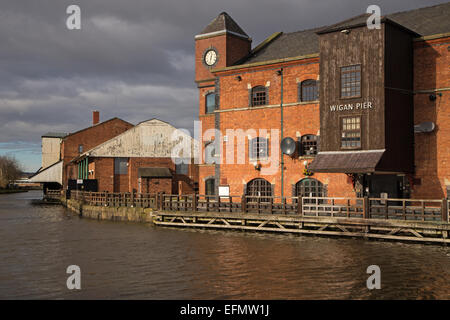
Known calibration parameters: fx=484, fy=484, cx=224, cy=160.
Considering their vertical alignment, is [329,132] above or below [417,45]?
below

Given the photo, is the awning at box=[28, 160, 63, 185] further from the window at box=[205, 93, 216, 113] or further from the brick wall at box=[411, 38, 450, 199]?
the brick wall at box=[411, 38, 450, 199]

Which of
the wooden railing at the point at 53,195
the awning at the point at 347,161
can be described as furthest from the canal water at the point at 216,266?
Result: the wooden railing at the point at 53,195

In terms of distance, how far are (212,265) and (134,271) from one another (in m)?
2.76

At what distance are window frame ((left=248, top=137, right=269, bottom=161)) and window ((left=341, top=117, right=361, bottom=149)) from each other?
231 inches

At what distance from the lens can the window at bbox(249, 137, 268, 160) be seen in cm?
3038

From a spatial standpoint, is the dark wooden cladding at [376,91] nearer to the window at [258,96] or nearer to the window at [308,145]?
the window at [308,145]

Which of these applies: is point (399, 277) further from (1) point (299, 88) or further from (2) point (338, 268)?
(1) point (299, 88)

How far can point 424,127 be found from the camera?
1010 inches

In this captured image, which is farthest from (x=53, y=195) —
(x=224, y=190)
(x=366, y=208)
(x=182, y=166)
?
(x=366, y=208)

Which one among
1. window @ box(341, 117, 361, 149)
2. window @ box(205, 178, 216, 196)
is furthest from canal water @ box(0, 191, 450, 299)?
window @ box(205, 178, 216, 196)

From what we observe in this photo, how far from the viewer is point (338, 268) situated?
16297 mm

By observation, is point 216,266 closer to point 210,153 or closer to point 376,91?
point 376,91
